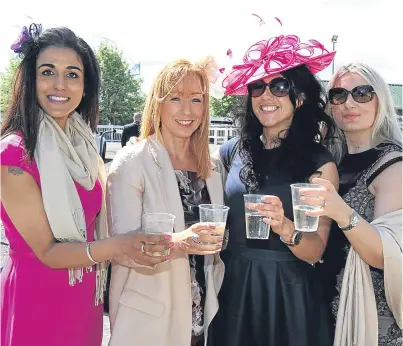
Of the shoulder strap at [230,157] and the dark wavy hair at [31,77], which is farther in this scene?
the shoulder strap at [230,157]

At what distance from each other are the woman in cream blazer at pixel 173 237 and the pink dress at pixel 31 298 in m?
0.30

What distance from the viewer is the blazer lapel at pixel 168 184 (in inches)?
99.7

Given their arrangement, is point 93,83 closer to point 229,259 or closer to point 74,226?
point 74,226

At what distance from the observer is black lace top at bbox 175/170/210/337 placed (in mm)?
2678

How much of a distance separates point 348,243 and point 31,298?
1.90m

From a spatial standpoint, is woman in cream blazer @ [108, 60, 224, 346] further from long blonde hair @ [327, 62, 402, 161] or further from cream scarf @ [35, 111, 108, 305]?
long blonde hair @ [327, 62, 402, 161]

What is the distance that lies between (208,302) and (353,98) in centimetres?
162

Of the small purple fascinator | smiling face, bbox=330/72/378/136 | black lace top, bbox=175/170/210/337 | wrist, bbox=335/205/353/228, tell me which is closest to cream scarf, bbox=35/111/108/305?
the small purple fascinator

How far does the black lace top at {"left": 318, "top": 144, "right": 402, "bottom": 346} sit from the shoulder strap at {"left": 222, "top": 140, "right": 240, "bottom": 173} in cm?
77

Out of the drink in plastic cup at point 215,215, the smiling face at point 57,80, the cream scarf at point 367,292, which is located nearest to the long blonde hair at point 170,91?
the smiling face at point 57,80

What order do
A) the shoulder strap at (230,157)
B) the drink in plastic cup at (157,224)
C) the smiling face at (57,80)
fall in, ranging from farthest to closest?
1. the shoulder strap at (230,157)
2. the smiling face at (57,80)
3. the drink in plastic cup at (157,224)

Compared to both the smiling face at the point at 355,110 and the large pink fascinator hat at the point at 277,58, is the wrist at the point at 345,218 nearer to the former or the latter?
the smiling face at the point at 355,110

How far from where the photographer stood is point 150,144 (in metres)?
2.74

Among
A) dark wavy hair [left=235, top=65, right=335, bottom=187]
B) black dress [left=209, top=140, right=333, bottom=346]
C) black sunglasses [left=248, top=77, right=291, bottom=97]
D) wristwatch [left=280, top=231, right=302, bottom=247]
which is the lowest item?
black dress [left=209, top=140, right=333, bottom=346]
